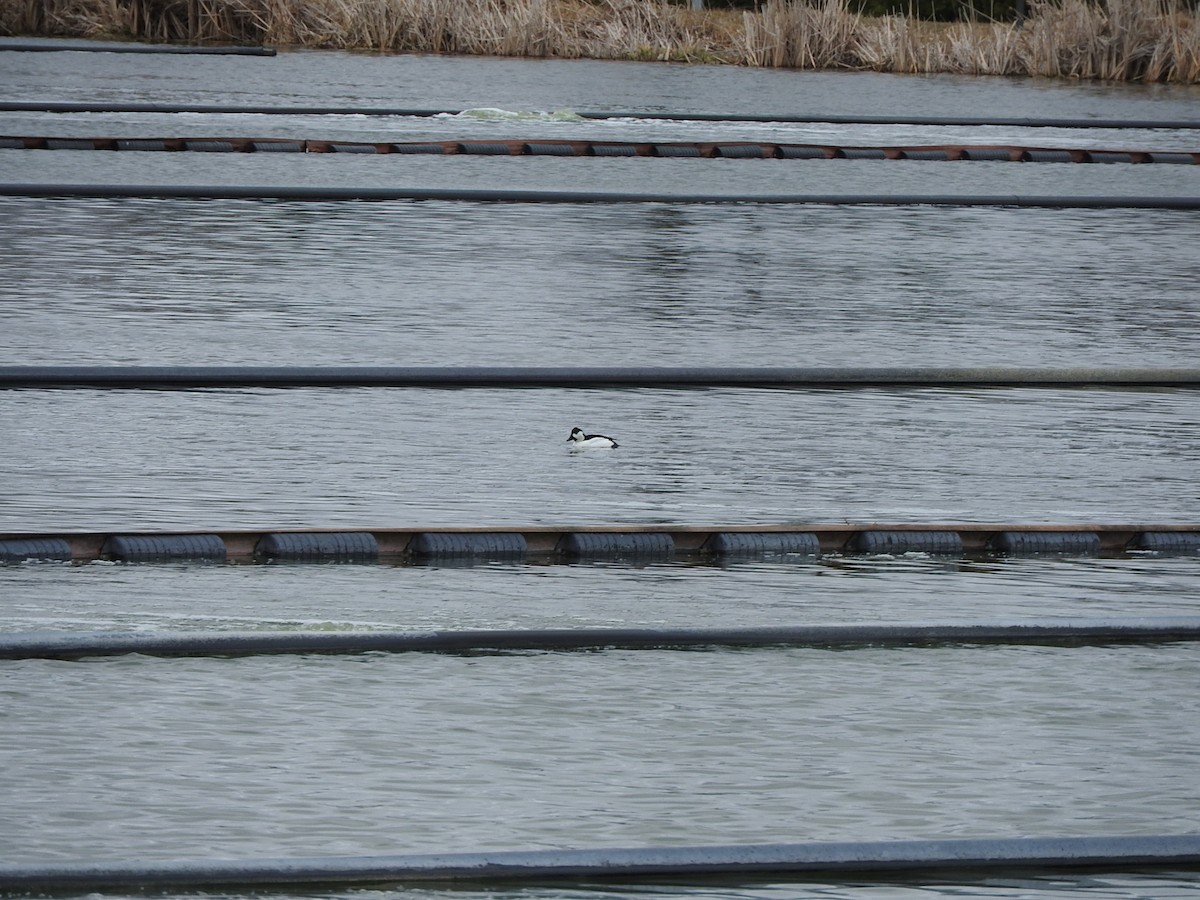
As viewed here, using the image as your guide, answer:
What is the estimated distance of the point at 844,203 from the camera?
5395mm

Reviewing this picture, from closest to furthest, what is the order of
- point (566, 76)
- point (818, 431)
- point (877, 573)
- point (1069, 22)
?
point (877, 573)
point (818, 431)
point (566, 76)
point (1069, 22)

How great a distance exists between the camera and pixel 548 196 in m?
5.23

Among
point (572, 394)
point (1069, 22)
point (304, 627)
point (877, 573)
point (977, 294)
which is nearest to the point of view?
point (304, 627)

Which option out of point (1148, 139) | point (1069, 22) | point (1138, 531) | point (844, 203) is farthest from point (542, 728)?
point (1069, 22)

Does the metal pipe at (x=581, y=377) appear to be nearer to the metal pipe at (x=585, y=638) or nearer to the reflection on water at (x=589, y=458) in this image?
the reflection on water at (x=589, y=458)

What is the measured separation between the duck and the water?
4cm

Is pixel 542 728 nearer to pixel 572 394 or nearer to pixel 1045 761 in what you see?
pixel 1045 761

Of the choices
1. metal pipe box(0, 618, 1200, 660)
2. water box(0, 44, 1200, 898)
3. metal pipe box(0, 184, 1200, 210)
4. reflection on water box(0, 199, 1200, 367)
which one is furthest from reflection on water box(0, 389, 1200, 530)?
metal pipe box(0, 184, 1200, 210)

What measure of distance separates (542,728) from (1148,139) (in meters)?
6.29

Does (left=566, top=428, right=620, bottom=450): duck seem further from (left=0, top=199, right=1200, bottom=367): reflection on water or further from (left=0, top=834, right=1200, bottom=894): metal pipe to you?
(left=0, top=834, right=1200, bottom=894): metal pipe

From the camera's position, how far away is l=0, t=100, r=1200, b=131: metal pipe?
706 cm

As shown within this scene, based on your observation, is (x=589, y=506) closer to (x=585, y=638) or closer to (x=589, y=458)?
(x=589, y=458)

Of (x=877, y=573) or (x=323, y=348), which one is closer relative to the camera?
(x=877, y=573)

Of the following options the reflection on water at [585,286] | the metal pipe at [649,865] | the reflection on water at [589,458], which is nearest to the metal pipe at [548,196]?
the reflection on water at [585,286]
